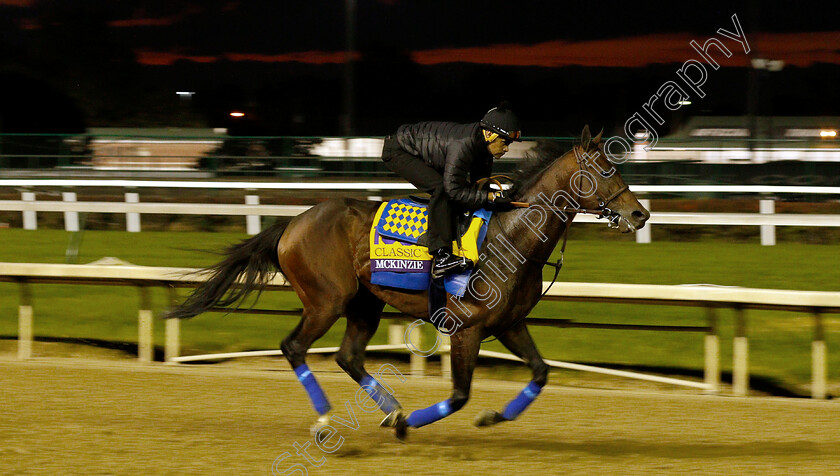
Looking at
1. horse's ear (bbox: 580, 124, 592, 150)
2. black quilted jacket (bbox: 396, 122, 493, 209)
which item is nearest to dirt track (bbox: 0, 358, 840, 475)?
black quilted jacket (bbox: 396, 122, 493, 209)

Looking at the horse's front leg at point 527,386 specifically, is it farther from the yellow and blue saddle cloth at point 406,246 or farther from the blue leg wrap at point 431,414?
the yellow and blue saddle cloth at point 406,246

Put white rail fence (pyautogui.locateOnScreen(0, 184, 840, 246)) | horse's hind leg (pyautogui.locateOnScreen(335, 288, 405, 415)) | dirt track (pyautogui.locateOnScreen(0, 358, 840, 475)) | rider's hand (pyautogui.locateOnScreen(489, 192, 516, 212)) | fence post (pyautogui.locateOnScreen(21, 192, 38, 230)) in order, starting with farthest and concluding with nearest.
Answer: fence post (pyautogui.locateOnScreen(21, 192, 38, 230)) < white rail fence (pyautogui.locateOnScreen(0, 184, 840, 246)) < horse's hind leg (pyautogui.locateOnScreen(335, 288, 405, 415)) < rider's hand (pyautogui.locateOnScreen(489, 192, 516, 212)) < dirt track (pyautogui.locateOnScreen(0, 358, 840, 475))

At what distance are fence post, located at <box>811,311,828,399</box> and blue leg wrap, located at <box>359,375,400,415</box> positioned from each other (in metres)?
2.54

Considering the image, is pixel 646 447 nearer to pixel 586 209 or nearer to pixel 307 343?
pixel 586 209

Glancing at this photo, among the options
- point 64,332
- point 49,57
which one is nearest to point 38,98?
point 49,57

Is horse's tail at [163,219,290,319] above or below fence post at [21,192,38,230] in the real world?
above

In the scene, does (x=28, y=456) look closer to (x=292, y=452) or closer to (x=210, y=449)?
(x=210, y=449)

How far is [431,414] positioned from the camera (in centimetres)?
462

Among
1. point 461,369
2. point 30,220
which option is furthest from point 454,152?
point 30,220

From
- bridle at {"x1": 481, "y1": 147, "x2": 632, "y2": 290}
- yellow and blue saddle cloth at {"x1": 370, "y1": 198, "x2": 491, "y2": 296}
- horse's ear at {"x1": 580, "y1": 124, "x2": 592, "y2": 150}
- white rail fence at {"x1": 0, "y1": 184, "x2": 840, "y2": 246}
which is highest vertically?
horse's ear at {"x1": 580, "y1": 124, "x2": 592, "y2": 150}

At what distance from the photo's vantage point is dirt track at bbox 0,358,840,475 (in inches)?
168

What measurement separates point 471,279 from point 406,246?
398 mm

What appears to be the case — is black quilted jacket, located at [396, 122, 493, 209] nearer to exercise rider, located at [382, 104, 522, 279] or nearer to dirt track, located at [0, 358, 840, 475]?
exercise rider, located at [382, 104, 522, 279]

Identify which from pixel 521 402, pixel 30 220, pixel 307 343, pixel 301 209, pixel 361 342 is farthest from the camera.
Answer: pixel 30 220
